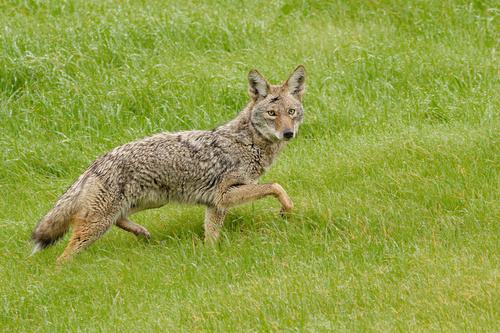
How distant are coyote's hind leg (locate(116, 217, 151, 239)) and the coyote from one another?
0.01 metres

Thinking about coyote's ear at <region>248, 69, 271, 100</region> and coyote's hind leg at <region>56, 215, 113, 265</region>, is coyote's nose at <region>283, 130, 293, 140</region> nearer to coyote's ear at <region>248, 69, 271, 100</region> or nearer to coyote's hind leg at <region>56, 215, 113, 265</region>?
coyote's ear at <region>248, 69, 271, 100</region>

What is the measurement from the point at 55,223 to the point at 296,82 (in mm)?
3352

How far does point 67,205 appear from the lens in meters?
7.07

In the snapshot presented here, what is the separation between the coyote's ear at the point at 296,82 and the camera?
770 cm

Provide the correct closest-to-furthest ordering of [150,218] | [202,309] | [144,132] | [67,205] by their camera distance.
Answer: [202,309]
[67,205]
[150,218]
[144,132]

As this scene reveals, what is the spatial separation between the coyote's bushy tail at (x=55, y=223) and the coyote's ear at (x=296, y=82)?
2842 millimetres

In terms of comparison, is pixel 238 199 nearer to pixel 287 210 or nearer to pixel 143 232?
pixel 287 210

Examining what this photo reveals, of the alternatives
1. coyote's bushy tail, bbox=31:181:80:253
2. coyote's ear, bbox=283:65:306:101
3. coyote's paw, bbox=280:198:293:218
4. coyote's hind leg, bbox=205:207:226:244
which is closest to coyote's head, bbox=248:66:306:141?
coyote's ear, bbox=283:65:306:101

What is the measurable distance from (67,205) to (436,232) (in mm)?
4056

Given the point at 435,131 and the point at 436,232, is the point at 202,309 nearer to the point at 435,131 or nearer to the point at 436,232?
the point at 436,232

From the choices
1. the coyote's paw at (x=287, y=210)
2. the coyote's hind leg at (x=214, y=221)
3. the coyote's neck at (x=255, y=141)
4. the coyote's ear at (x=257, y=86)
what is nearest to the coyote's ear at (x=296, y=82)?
the coyote's ear at (x=257, y=86)

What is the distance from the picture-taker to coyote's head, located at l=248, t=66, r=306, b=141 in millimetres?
7292

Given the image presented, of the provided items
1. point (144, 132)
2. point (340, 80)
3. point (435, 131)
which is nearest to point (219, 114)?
point (144, 132)

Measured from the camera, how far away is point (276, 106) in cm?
743
